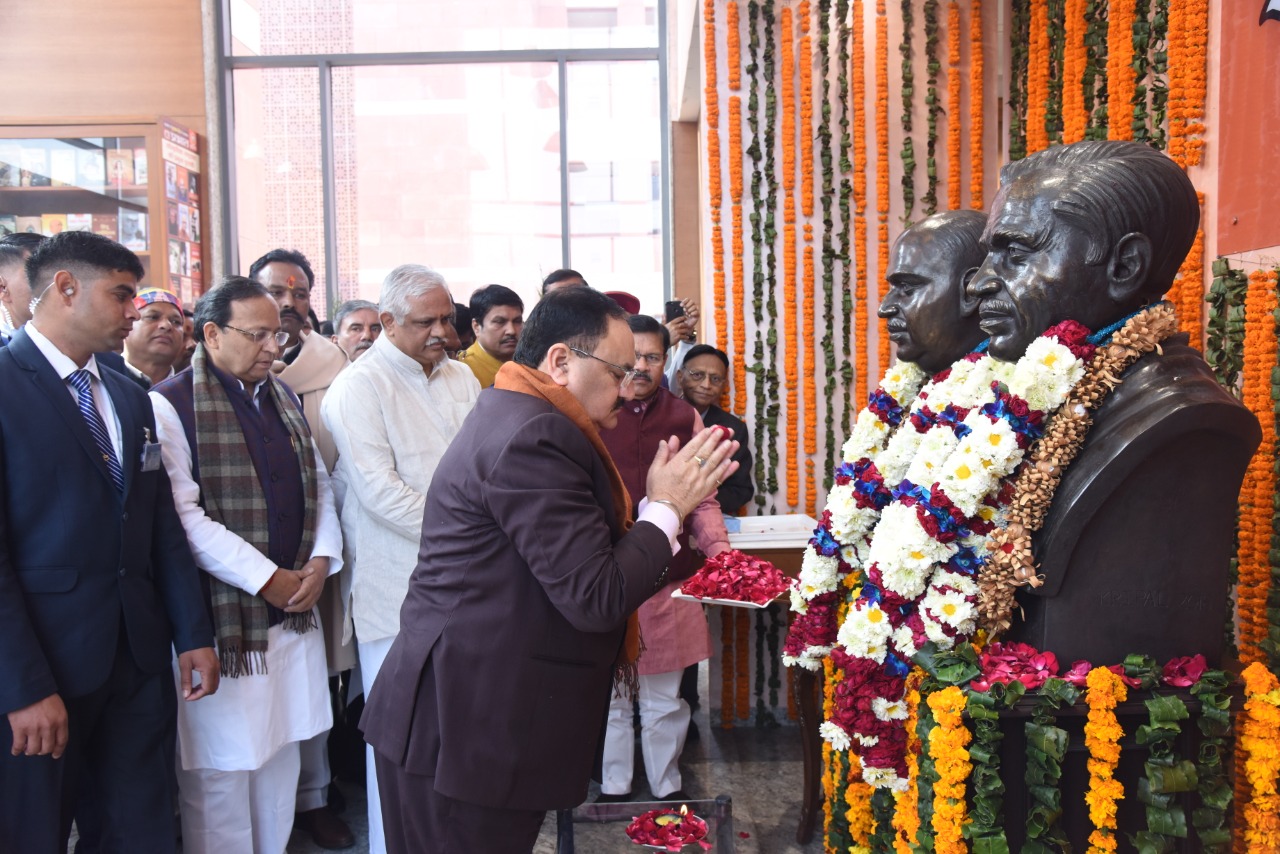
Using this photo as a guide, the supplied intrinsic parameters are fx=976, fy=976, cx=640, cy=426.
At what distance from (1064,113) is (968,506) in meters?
2.53

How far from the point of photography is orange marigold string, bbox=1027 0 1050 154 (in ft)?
12.8

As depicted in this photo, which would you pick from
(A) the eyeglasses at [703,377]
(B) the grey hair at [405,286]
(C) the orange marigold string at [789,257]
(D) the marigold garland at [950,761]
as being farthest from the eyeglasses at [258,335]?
(C) the orange marigold string at [789,257]

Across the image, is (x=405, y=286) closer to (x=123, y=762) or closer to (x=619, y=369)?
(x=619, y=369)

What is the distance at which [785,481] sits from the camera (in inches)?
182

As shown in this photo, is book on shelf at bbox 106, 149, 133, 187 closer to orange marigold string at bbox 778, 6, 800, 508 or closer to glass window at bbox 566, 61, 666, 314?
glass window at bbox 566, 61, 666, 314

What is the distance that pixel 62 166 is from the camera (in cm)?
655

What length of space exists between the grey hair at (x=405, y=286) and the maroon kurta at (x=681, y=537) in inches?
35.5

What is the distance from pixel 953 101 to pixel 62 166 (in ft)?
18.8

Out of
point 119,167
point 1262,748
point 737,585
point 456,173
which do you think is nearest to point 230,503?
point 737,585

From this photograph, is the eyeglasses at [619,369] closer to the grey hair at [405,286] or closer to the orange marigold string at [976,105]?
the grey hair at [405,286]

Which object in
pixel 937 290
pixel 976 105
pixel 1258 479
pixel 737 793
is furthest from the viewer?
pixel 976 105

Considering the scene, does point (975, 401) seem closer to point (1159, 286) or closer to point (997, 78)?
point (1159, 286)

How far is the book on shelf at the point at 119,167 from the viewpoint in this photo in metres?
6.60

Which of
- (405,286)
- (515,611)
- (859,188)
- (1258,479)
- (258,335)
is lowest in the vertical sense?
(515,611)
